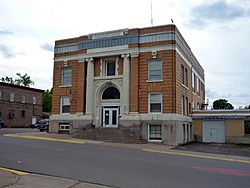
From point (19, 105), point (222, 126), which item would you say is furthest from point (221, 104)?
point (19, 105)

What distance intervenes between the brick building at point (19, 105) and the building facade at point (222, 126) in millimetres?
34077

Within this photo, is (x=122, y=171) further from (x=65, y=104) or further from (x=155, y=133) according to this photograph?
(x=65, y=104)

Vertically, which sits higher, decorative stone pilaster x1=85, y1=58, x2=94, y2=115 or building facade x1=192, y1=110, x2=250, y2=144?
decorative stone pilaster x1=85, y1=58, x2=94, y2=115

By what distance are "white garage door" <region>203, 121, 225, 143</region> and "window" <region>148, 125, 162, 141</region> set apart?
26.3 feet

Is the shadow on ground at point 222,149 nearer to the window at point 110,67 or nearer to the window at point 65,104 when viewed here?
the window at point 110,67

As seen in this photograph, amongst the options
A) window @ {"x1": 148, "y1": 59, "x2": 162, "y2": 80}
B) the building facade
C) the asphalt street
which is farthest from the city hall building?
the asphalt street

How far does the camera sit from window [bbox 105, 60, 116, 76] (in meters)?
29.5

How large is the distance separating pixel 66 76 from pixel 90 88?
3893 millimetres

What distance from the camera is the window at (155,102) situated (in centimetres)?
2681

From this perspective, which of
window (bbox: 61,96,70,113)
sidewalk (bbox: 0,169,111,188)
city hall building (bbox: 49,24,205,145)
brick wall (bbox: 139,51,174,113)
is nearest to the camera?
sidewalk (bbox: 0,169,111,188)

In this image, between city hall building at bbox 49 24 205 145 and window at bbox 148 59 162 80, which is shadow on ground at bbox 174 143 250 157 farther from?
window at bbox 148 59 162 80

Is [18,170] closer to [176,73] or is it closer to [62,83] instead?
[176,73]

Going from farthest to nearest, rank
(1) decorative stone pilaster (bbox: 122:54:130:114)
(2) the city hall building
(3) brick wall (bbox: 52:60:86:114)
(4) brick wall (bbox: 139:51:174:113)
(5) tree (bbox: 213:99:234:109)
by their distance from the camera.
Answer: (5) tree (bbox: 213:99:234:109)
(3) brick wall (bbox: 52:60:86:114)
(1) decorative stone pilaster (bbox: 122:54:130:114)
(2) the city hall building
(4) brick wall (bbox: 139:51:174:113)

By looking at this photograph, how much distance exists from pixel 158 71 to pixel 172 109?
367 cm
